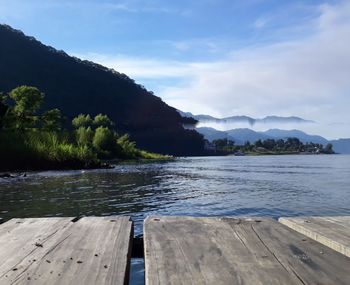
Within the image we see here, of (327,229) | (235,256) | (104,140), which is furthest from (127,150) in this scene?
(235,256)

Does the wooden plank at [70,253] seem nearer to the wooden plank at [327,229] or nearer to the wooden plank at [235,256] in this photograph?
the wooden plank at [235,256]

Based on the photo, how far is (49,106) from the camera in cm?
15788

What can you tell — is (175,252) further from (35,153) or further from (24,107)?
(24,107)

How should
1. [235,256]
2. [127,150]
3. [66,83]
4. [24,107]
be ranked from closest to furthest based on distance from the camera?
[235,256] < [24,107] < [127,150] < [66,83]

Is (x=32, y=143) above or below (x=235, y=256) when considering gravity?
above

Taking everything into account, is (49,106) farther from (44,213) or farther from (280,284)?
(280,284)

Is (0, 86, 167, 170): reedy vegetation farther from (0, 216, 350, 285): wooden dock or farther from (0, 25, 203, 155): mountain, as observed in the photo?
(0, 25, 203, 155): mountain

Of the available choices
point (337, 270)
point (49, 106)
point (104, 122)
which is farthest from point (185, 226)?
point (49, 106)

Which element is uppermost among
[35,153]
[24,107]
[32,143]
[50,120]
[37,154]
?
[24,107]

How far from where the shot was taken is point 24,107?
63.2m

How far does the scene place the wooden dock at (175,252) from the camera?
246 cm

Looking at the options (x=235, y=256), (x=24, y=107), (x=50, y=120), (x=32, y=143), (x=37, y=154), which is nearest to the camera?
(x=235, y=256)

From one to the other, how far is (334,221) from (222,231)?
116cm

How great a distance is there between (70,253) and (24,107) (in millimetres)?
64009
